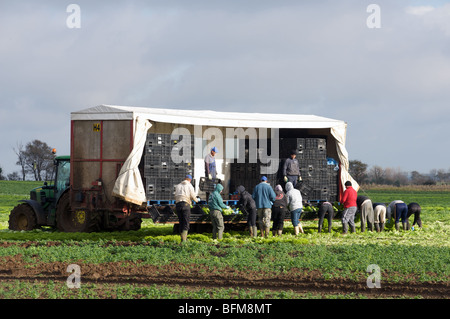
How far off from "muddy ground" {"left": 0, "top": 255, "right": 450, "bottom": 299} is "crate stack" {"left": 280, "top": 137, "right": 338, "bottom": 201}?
975 centimetres

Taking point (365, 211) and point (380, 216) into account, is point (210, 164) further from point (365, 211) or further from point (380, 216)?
point (380, 216)

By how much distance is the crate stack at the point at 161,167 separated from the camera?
20484 millimetres

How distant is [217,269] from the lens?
14.7 metres

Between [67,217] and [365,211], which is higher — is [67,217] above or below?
below

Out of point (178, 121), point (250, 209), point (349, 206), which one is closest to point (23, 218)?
point (178, 121)

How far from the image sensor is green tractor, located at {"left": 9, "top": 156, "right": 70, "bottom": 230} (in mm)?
23656

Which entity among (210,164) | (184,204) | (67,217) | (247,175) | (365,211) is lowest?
(67,217)

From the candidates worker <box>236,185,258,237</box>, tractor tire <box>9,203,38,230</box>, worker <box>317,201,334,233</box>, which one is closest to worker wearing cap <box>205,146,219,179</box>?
worker <box>236,185,258,237</box>

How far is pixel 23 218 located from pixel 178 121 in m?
7.64

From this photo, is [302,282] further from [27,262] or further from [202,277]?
[27,262]

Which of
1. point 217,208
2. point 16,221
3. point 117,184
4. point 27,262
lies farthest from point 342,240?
point 16,221

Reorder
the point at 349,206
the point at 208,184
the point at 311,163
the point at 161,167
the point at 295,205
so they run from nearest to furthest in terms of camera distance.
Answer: the point at 161,167 < the point at 208,184 < the point at 295,205 < the point at 349,206 < the point at 311,163
